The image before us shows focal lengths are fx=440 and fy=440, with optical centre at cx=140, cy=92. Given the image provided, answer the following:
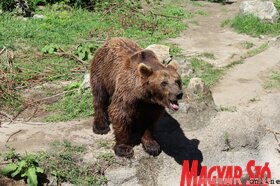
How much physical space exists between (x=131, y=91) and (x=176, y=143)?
4.29 feet

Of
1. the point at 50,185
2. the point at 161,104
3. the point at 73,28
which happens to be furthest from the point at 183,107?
the point at 73,28

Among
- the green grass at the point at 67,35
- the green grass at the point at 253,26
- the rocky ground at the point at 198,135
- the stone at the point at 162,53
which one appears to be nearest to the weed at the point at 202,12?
the green grass at the point at 67,35

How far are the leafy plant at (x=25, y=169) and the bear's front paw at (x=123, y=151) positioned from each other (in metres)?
1.02

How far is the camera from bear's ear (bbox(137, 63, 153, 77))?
5156mm

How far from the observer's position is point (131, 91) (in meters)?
5.47

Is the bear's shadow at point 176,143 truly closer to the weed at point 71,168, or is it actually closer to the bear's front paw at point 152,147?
the bear's front paw at point 152,147

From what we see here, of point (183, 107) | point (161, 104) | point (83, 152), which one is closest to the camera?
point (161, 104)

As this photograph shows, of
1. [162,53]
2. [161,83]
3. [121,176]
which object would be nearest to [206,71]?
[162,53]

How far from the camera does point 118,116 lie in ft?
18.5

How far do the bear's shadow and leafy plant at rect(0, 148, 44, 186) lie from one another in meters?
1.79

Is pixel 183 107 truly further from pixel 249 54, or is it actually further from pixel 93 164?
pixel 249 54

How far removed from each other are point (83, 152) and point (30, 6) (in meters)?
8.27

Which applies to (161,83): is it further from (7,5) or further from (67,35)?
(7,5)

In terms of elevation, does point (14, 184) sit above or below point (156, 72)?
below
